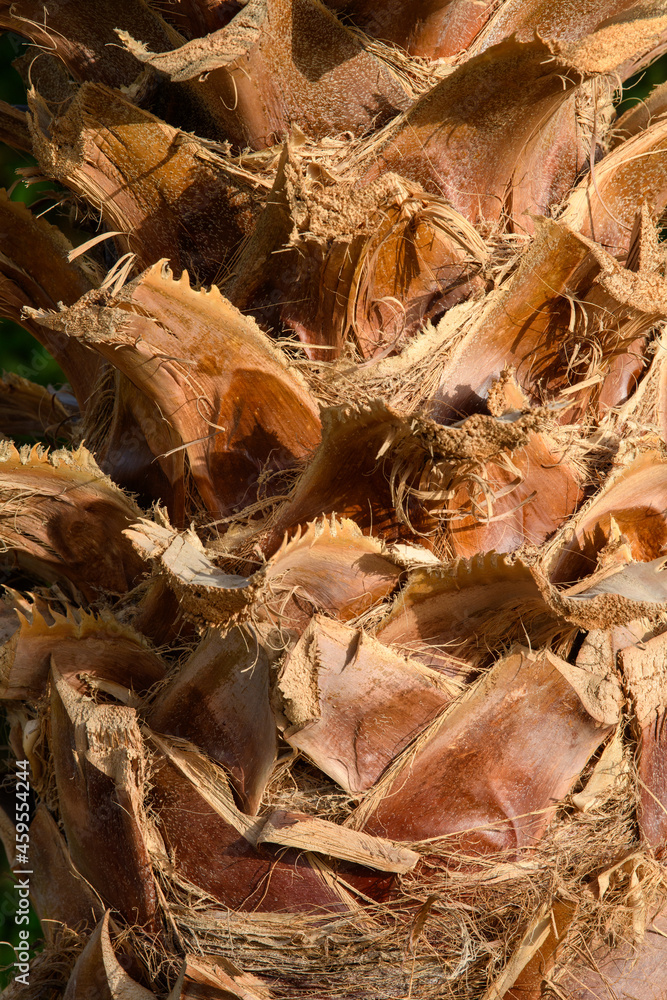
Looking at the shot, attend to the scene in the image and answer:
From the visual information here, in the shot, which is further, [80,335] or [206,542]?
[206,542]

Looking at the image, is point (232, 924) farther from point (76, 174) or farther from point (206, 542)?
point (76, 174)

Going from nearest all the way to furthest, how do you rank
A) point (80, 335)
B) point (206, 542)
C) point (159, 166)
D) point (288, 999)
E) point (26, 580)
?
point (288, 999) < point (80, 335) < point (206, 542) < point (159, 166) < point (26, 580)

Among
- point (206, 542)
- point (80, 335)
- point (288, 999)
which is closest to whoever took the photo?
point (288, 999)

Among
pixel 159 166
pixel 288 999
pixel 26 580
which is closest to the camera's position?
pixel 288 999

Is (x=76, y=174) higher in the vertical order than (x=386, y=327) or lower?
higher

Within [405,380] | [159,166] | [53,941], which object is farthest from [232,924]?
[159,166]

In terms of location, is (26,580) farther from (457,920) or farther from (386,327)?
(457,920)

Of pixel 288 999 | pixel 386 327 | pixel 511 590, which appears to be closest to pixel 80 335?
pixel 386 327

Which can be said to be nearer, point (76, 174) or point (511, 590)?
point (511, 590)

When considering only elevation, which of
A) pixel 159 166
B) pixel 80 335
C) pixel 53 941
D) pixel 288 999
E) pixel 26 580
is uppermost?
pixel 159 166
